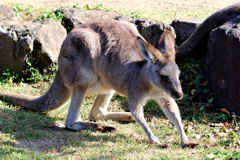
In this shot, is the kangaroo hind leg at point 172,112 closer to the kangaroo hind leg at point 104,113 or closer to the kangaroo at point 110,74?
the kangaroo at point 110,74

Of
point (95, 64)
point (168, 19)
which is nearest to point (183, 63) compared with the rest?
point (168, 19)

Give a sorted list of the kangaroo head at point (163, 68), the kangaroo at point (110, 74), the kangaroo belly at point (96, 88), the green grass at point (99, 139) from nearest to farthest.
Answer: the green grass at point (99, 139)
the kangaroo head at point (163, 68)
the kangaroo at point (110, 74)
the kangaroo belly at point (96, 88)

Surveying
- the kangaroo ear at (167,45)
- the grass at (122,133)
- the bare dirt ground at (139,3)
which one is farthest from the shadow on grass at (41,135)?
the bare dirt ground at (139,3)

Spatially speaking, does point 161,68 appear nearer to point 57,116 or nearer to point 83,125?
point 83,125

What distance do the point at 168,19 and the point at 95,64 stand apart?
12.4ft

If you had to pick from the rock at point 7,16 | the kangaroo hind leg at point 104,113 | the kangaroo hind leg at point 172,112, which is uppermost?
the rock at point 7,16

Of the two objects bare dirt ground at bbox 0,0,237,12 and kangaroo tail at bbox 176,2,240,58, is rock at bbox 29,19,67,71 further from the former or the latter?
bare dirt ground at bbox 0,0,237,12

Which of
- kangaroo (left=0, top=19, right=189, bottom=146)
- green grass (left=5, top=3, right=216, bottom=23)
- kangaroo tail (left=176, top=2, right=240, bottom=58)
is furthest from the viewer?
green grass (left=5, top=3, right=216, bottom=23)

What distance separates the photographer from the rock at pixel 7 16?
9.52 m

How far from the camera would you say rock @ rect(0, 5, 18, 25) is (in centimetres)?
952

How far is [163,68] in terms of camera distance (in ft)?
21.2

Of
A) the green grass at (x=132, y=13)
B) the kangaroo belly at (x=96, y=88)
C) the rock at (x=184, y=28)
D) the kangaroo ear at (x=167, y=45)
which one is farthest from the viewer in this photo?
the green grass at (x=132, y=13)

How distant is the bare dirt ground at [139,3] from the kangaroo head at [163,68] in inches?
204

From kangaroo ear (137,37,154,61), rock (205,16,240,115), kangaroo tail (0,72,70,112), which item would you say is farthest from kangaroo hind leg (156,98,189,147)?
kangaroo tail (0,72,70,112)
